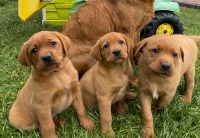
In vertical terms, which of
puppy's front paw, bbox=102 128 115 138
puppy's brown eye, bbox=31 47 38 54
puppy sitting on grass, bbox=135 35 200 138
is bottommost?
puppy's front paw, bbox=102 128 115 138

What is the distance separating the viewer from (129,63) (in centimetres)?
470

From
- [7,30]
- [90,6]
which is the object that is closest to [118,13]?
[90,6]

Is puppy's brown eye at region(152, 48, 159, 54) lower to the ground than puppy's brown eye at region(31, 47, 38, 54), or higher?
lower

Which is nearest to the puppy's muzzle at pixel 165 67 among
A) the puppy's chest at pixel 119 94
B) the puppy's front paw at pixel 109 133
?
the puppy's chest at pixel 119 94

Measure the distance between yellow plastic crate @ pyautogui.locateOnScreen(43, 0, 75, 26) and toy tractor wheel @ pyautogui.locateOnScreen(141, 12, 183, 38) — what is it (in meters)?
2.39

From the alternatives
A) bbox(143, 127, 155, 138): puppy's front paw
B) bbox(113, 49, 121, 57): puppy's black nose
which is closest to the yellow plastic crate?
bbox(113, 49, 121, 57): puppy's black nose

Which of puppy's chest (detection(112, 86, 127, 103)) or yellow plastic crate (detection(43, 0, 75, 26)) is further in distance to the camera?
yellow plastic crate (detection(43, 0, 75, 26))

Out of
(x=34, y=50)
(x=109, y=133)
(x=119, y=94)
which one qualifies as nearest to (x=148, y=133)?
(x=109, y=133)

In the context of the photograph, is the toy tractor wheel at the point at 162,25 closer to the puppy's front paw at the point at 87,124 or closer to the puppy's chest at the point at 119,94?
the puppy's chest at the point at 119,94

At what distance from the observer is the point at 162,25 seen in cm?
715

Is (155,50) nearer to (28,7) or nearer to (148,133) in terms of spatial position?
(148,133)

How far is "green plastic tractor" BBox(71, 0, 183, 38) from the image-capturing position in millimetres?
7027

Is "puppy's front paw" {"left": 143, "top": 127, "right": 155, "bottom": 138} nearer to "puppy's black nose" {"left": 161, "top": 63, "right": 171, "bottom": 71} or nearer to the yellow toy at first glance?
"puppy's black nose" {"left": 161, "top": 63, "right": 171, "bottom": 71}

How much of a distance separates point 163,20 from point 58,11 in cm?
292
